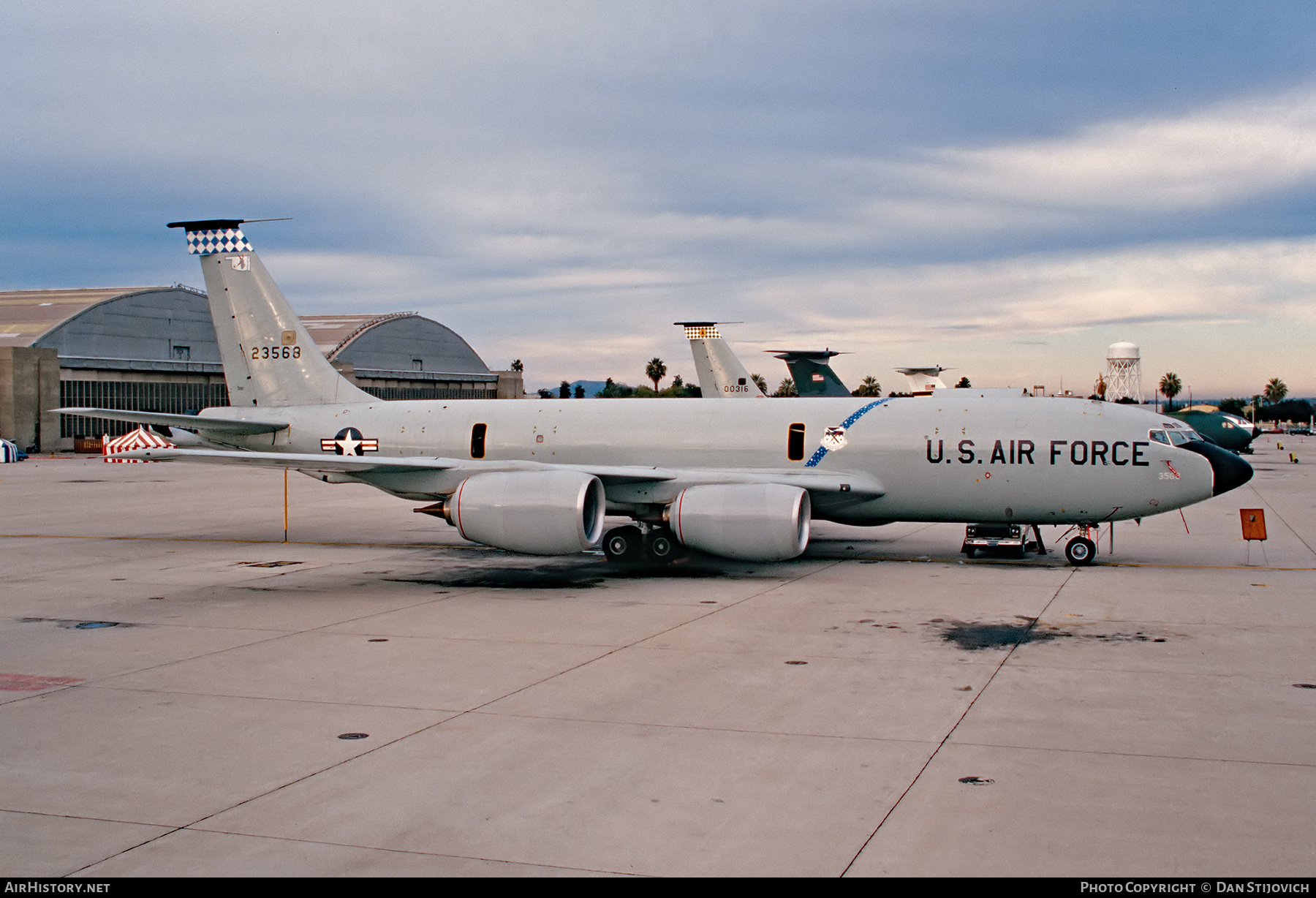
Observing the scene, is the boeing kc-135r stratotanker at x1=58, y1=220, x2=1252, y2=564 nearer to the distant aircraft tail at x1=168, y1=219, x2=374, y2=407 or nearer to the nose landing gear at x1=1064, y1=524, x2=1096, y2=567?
the nose landing gear at x1=1064, y1=524, x2=1096, y2=567

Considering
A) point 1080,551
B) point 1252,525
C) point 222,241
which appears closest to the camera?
point 1080,551

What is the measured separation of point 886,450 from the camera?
20141 millimetres

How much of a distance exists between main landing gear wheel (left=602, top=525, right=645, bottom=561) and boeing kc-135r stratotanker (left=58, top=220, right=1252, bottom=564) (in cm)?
4

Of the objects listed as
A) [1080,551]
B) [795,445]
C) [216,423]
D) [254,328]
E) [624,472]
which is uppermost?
[254,328]

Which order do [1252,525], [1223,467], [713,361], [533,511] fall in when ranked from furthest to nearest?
[713,361]
[1252,525]
[1223,467]
[533,511]

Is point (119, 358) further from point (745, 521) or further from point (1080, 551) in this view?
point (1080, 551)

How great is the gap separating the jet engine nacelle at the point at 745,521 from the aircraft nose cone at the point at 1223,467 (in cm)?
750

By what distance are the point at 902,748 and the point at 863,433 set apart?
11980 mm

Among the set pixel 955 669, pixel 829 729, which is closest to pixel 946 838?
pixel 829 729

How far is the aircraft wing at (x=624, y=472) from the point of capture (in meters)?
19.0

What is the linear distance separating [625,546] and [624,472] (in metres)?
1.82

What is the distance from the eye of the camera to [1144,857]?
21.9 ft

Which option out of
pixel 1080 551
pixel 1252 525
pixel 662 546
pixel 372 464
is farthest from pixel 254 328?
pixel 1252 525

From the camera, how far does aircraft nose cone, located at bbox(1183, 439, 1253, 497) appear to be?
19.1 m
